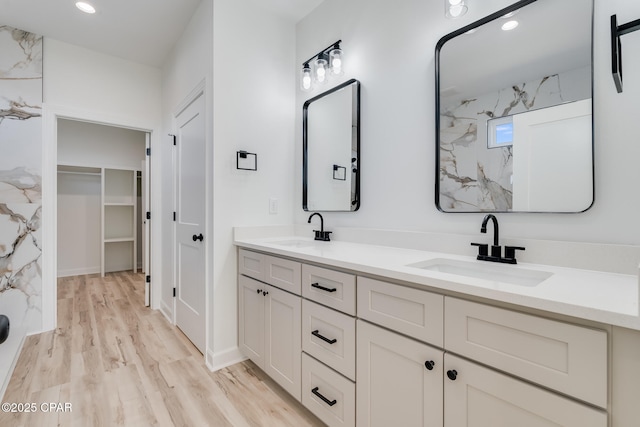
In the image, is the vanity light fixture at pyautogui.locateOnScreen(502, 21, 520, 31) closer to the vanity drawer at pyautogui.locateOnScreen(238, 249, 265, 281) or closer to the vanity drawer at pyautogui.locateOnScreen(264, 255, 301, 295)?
the vanity drawer at pyautogui.locateOnScreen(264, 255, 301, 295)

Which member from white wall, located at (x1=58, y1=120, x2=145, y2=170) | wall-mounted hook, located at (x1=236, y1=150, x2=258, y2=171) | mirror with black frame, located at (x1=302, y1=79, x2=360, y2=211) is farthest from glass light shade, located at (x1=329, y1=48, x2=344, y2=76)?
white wall, located at (x1=58, y1=120, x2=145, y2=170)

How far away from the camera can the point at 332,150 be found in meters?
2.21

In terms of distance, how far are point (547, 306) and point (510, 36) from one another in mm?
1239

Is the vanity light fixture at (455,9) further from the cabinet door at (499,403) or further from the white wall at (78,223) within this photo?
the white wall at (78,223)

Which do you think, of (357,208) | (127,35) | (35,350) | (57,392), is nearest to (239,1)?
(127,35)

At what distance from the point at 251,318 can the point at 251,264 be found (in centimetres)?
36

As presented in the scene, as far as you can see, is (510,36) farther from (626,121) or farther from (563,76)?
(626,121)

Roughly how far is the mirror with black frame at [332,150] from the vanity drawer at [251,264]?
0.63m

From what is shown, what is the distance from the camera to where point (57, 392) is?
70.1 inches

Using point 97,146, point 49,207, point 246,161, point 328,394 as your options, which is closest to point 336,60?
point 246,161

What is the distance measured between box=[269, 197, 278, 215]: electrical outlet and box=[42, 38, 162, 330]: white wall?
168cm

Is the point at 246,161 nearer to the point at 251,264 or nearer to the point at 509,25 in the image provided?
the point at 251,264

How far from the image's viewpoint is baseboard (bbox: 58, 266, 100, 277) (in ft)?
15.0

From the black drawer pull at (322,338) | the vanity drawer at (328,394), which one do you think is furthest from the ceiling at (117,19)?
the vanity drawer at (328,394)
